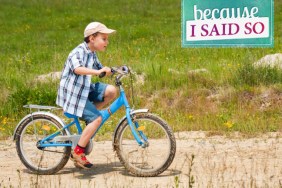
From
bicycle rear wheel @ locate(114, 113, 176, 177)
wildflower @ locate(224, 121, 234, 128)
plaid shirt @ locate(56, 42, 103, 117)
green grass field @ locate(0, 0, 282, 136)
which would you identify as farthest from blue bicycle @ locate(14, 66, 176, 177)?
green grass field @ locate(0, 0, 282, 136)

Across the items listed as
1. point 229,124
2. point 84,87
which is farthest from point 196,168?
point 229,124

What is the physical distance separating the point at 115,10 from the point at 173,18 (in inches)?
117

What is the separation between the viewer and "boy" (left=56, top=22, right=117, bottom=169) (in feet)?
22.7

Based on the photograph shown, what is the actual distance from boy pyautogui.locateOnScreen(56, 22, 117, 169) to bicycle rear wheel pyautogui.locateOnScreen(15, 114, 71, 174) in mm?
283

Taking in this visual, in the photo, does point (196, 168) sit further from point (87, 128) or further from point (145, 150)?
point (87, 128)

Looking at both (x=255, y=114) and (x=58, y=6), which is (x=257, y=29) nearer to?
(x=255, y=114)

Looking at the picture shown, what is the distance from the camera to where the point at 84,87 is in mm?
6961

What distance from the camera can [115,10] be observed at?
27.7 meters

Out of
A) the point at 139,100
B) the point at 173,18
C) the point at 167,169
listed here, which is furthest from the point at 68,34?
the point at 167,169

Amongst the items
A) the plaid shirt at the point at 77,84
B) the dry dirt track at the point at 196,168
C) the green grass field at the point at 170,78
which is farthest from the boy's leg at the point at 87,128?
the green grass field at the point at 170,78

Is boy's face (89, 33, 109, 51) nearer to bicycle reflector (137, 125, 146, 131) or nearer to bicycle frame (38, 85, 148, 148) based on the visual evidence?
bicycle frame (38, 85, 148, 148)

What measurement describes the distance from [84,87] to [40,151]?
42.5 inches

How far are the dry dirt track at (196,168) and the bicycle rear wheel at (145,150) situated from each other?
12 cm

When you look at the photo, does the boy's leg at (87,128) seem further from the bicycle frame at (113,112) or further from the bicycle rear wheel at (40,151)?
the bicycle rear wheel at (40,151)
